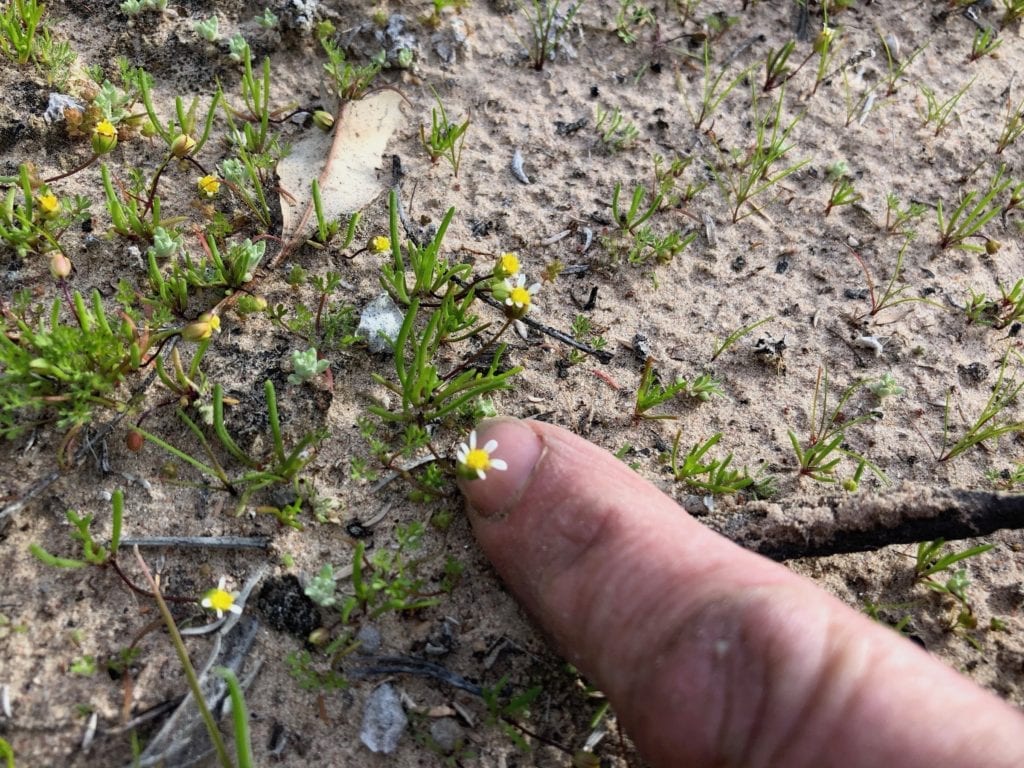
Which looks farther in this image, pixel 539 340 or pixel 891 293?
pixel 891 293

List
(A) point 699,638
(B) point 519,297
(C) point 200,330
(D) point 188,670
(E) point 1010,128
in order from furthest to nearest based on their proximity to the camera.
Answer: (E) point 1010,128, (B) point 519,297, (C) point 200,330, (D) point 188,670, (A) point 699,638

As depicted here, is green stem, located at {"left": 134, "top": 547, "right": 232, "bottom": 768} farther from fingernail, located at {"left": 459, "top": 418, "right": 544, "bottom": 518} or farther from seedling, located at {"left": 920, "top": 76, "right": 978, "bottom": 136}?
seedling, located at {"left": 920, "top": 76, "right": 978, "bottom": 136}

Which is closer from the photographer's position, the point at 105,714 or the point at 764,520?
the point at 105,714

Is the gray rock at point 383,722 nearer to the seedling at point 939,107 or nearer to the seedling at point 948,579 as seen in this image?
the seedling at point 948,579

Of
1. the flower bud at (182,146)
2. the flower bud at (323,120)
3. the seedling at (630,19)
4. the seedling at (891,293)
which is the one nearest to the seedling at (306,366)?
the flower bud at (182,146)

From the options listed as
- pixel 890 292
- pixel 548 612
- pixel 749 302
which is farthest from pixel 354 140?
pixel 890 292

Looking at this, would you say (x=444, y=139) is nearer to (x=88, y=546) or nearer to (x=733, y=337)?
(x=733, y=337)

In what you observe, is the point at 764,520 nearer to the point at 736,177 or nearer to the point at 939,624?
the point at 939,624

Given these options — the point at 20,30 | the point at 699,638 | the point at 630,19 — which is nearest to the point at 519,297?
the point at 699,638
